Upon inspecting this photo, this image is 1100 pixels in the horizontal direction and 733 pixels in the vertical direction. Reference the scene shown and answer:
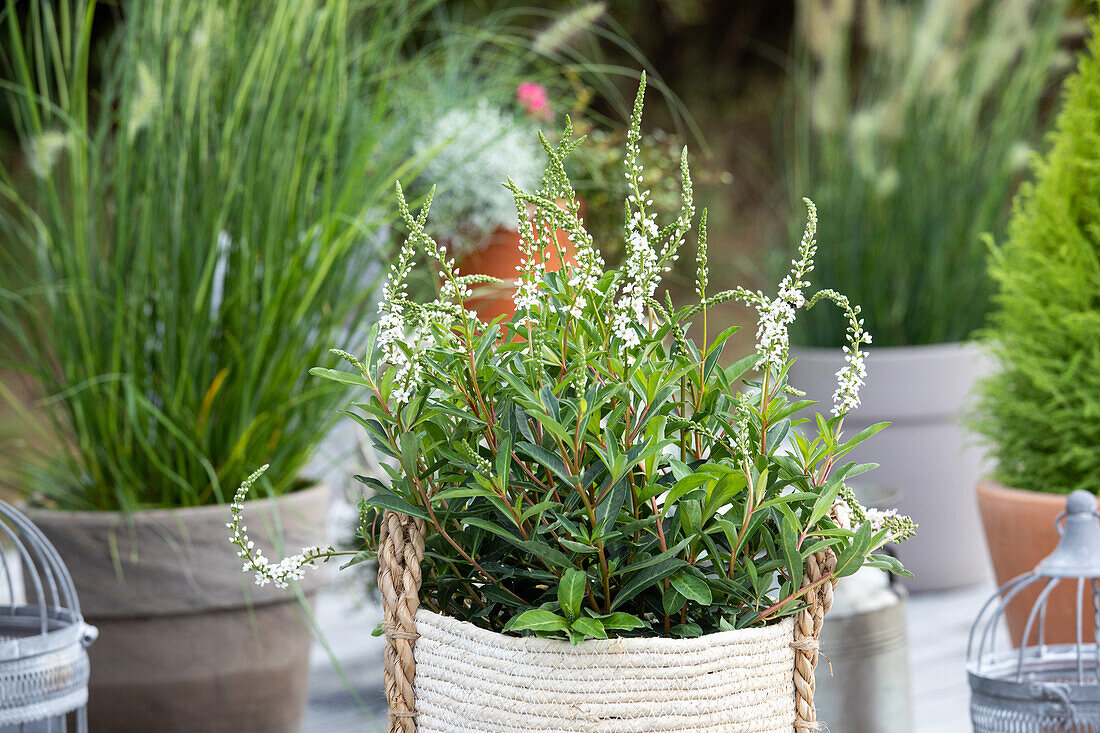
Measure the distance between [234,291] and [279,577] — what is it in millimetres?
790

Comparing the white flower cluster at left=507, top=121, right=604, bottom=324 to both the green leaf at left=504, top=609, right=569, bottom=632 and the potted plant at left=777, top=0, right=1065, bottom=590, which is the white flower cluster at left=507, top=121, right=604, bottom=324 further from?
the potted plant at left=777, top=0, right=1065, bottom=590

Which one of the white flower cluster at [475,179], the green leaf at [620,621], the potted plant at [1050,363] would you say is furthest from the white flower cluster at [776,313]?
the white flower cluster at [475,179]

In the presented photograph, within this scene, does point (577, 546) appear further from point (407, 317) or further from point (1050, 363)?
point (1050, 363)

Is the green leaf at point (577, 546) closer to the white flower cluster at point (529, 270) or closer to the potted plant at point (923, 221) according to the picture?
the white flower cluster at point (529, 270)

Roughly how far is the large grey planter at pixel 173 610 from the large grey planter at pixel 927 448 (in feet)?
4.93

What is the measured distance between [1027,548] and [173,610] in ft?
4.08

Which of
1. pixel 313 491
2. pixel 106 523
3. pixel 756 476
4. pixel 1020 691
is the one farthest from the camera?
pixel 313 491

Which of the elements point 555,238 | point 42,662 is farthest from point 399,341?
point 42,662

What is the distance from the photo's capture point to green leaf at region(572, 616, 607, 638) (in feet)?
2.41

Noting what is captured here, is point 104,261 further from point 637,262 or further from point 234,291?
point 637,262

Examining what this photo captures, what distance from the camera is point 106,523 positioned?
1.47 m

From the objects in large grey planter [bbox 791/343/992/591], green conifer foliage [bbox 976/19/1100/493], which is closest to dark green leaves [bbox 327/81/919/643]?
green conifer foliage [bbox 976/19/1100/493]

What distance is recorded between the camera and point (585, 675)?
2.47ft

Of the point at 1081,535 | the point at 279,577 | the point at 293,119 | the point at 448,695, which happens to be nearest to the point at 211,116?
A: the point at 293,119
